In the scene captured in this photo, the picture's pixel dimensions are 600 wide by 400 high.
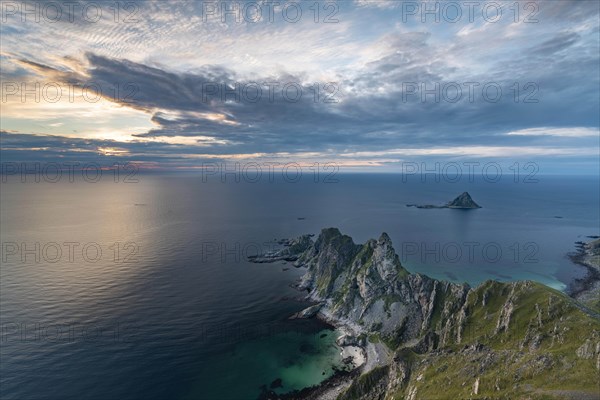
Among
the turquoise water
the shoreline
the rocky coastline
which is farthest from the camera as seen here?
the rocky coastline

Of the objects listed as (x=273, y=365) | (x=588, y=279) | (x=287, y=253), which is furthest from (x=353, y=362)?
(x=588, y=279)

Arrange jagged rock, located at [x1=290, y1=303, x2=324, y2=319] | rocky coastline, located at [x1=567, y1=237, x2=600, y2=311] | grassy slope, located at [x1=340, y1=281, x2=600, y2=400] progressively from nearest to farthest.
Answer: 1. grassy slope, located at [x1=340, y1=281, x2=600, y2=400]
2. jagged rock, located at [x1=290, y1=303, x2=324, y2=319]
3. rocky coastline, located at [x1=567, y1=237, x2=600, y2=311]

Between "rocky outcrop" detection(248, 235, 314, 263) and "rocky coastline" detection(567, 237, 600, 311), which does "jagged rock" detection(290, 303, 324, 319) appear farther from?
"rocky coastline" detection(567, 237, 600, 311)

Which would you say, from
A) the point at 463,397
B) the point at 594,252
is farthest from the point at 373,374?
the point at 594,252

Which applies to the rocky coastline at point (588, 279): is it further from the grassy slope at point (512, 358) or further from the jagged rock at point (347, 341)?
the jagged rock at point (347, 341)

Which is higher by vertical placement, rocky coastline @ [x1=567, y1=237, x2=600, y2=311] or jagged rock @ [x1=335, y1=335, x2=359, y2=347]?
rocky coastline @ [x1=567, y1=237, x2=600, y2=311]

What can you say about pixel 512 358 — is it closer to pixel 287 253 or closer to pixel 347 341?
pixel 347 341

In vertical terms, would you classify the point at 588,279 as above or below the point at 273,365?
above

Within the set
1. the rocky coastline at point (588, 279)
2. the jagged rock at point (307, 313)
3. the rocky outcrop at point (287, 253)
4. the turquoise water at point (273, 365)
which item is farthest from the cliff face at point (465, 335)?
the rocky coastline at point (588, 279)

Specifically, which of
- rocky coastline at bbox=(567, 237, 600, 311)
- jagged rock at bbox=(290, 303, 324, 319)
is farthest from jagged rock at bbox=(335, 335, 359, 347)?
rocky coastline at bbox=(567, 237, 600, 311)
